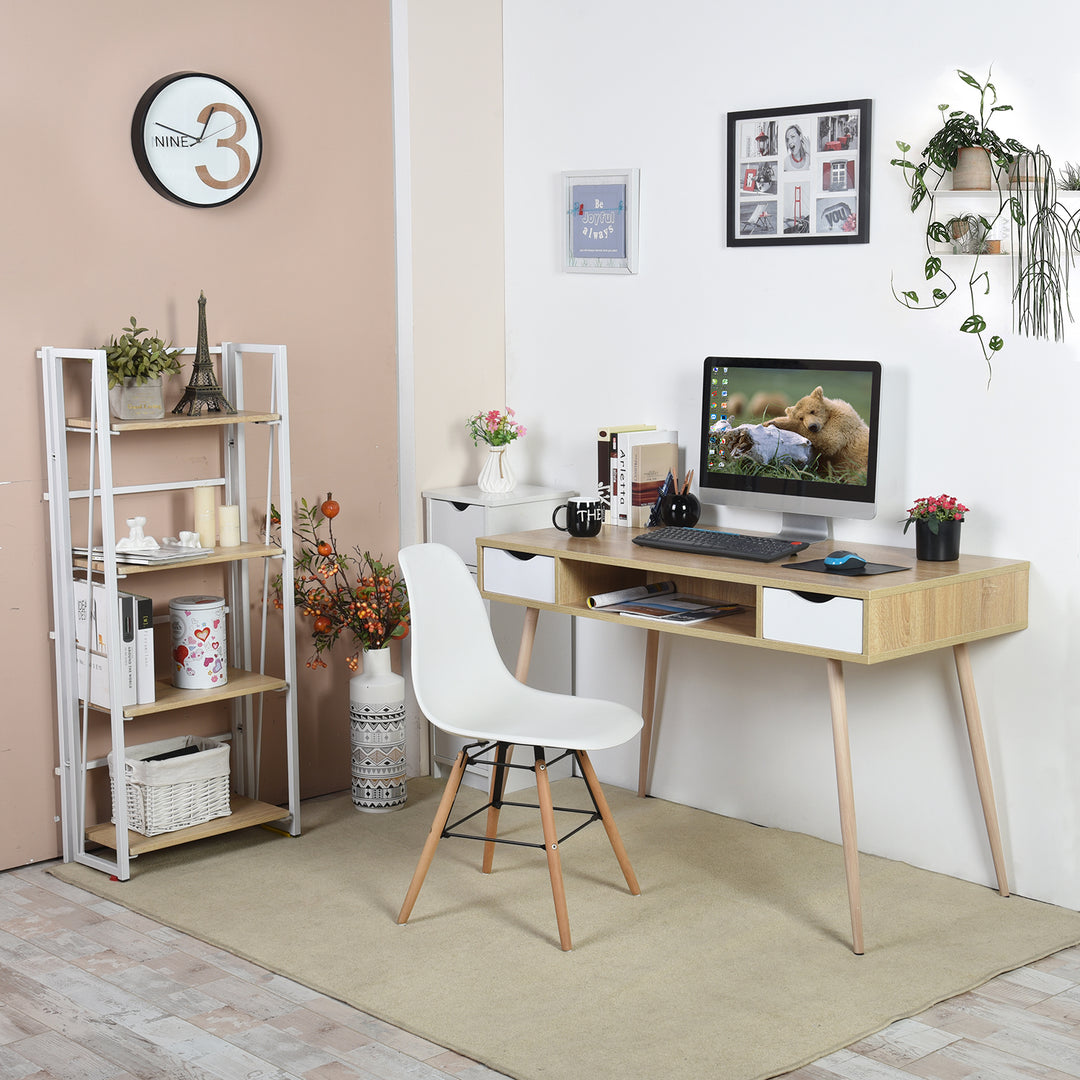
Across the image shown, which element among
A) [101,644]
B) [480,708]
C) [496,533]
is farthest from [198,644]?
[496,533]

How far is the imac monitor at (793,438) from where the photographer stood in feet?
11.6

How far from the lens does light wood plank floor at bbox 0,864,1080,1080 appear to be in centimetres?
260

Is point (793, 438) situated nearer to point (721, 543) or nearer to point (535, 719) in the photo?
point (721, 543)

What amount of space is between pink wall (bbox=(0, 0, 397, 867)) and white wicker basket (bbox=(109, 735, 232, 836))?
0.23 m

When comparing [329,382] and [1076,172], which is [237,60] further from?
[1076,172]

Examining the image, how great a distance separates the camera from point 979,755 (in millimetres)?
3359

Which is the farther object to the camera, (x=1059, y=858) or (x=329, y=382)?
(x=329, y=382)

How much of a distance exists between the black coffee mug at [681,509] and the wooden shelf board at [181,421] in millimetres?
1055

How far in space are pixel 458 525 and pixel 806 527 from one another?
1.06 m

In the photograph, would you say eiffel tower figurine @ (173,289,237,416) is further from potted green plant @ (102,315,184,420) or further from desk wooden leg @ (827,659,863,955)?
desk wooden leg @ (827,659,863,955)

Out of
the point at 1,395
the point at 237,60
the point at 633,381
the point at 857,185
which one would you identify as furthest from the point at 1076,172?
the point at 1,395

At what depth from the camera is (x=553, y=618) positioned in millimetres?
4367

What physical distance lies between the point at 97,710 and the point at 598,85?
7.27 ft

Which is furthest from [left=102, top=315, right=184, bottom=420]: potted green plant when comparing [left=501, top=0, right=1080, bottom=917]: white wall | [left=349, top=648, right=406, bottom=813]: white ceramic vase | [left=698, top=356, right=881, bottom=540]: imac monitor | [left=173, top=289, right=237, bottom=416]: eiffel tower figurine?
[left=698, top=356, right=881, bottom=540]: imac monitor
